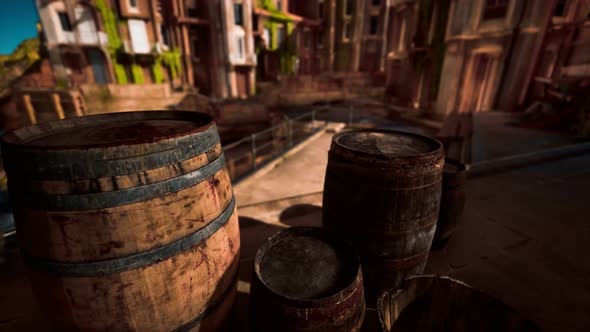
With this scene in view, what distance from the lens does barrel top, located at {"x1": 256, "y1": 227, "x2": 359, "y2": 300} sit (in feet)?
4.89

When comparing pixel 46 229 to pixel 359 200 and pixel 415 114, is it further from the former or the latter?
pixel 415 114

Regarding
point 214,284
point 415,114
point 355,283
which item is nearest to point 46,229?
point 214,284

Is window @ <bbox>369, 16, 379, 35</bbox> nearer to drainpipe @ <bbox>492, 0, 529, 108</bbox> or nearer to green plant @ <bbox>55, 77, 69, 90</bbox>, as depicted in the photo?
drainpipe @ <bbox>492, 0, 529, 108</bbox>

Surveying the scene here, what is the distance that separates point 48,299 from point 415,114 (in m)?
17.8

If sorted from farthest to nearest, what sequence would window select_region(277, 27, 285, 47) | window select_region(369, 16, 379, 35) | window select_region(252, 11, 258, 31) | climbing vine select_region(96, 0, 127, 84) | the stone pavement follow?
window select_region(369, 16, 379, 35) < window select_region(277, 27, 285, 47) < window select_region(252, 11, 258, 31) < climbing vine select_region(96, 0, 127, 84) < the stone pavement

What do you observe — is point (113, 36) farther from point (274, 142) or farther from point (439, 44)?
point (439, 44)

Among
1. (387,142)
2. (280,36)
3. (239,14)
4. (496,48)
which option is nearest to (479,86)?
(496,48)

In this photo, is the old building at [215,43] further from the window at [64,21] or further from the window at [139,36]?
the window at [64,21]

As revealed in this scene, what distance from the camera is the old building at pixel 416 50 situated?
15344mm

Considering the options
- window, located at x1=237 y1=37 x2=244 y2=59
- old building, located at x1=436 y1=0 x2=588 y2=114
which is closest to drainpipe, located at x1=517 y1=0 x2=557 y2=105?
old building, located at x1=436 y1=0 x2=588 y2=114

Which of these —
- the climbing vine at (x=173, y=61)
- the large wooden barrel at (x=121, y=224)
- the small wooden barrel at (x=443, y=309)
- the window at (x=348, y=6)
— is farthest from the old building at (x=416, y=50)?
the climbing vine at (x=173, y=61)

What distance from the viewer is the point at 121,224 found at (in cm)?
121

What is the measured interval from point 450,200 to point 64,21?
1135 inches

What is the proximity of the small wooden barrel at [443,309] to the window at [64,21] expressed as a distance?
28765mm
